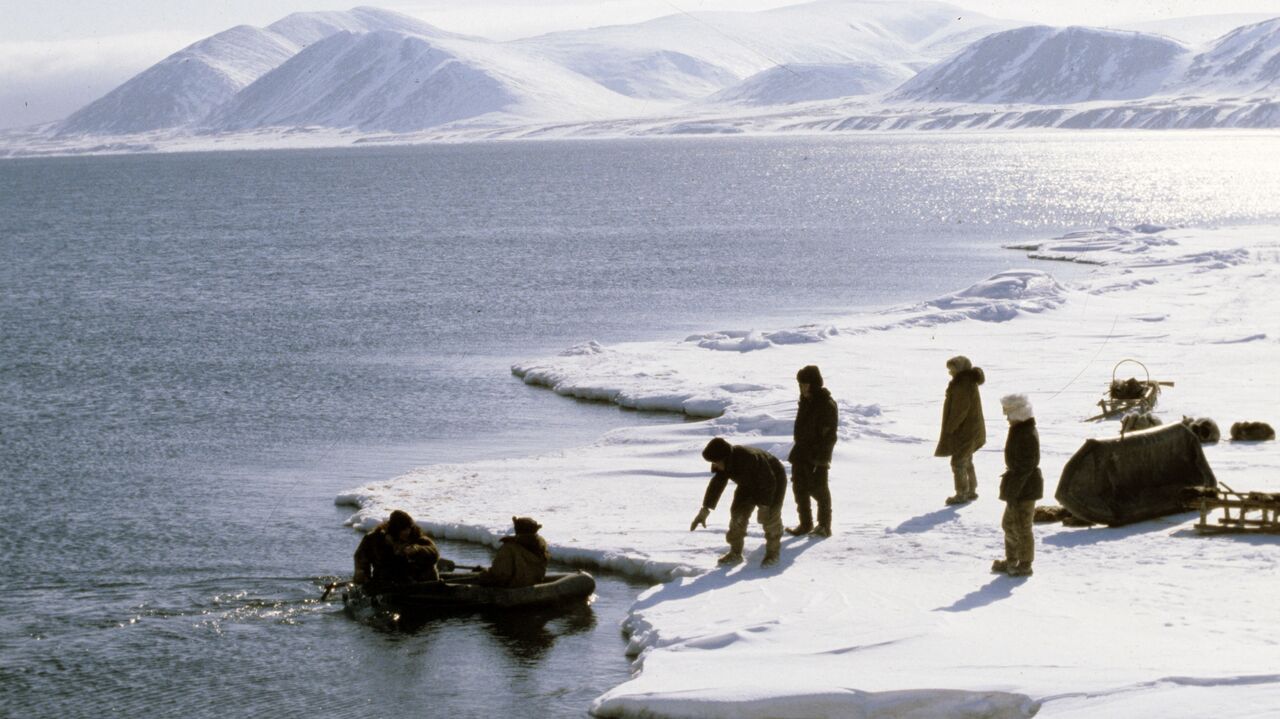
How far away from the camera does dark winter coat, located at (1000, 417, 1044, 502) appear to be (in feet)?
52.3

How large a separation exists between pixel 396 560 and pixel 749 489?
4.59 m

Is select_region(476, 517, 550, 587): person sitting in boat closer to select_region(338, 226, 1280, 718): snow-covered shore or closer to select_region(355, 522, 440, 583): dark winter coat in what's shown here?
select_region(355, 522, 440, 583): dark winter coat

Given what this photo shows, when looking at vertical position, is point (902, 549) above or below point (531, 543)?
below

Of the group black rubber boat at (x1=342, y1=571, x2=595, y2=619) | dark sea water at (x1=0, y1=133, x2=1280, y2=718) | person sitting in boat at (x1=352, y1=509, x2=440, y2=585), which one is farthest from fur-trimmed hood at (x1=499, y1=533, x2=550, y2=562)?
person sitting in boat at (x1=352, y1=509, x2=440, y2=585)

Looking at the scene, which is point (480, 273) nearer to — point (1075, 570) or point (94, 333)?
point (94, 333)

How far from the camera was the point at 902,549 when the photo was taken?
18.2m

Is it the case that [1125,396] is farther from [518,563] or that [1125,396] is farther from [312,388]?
[312,388]

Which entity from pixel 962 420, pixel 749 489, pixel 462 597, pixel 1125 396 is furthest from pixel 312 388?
pixel 749 489

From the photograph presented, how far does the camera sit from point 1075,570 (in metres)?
16.7

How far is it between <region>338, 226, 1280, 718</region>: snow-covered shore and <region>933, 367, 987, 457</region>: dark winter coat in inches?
36.1

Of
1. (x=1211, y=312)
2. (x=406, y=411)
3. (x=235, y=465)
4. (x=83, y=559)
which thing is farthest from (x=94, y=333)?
(x=1211, y=312)

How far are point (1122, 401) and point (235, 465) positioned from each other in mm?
16606

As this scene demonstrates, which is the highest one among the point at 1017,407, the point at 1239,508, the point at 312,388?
the point at 1017,407

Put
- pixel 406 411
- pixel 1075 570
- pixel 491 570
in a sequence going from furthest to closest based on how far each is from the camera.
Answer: pixel 406 411 < pixel 491 570 < pixel 1075 570
